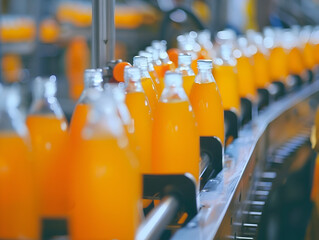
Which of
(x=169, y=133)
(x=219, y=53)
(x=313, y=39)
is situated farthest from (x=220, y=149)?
(x=313, y=39)

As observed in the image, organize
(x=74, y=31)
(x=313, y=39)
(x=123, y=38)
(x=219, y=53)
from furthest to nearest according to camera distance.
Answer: (x=123, y=38) < (x=74, y=31) < (x=313, y=39) < (x=219, y=53)

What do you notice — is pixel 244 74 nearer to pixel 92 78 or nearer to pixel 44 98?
pixel 92 78

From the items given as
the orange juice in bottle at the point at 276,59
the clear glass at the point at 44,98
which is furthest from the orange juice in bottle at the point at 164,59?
the orange juice in bottle at the point at 276,59

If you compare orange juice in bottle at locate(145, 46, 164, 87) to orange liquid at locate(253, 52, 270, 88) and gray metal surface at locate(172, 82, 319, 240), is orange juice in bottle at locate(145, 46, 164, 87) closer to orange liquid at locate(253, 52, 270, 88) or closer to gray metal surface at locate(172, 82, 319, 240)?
gray metal surface at locate(172, 82, 319, 240)

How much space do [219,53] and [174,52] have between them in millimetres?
261

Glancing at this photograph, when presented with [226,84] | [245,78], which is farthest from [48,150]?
[245,78]

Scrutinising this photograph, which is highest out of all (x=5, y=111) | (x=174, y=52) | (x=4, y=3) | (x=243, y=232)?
(x=4, y=3)

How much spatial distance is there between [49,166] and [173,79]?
315 mm

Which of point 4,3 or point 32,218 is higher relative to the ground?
point 4,3

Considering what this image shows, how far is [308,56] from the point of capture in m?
3.31

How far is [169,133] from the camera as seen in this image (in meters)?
1.09

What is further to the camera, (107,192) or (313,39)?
(313,39)

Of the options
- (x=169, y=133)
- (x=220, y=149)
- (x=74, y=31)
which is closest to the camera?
(x=169, y=133)

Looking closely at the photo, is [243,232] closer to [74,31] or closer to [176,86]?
[176,86]
